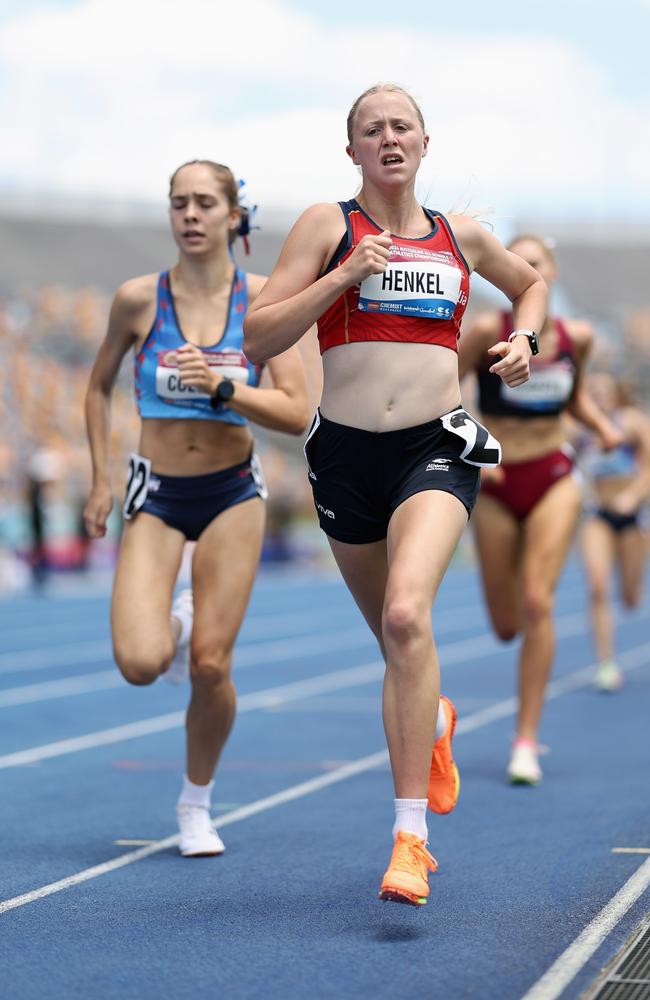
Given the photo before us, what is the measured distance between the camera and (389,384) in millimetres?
4637

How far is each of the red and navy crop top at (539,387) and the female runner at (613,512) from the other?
14.1ft

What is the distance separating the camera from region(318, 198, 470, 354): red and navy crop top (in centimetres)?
→ 457

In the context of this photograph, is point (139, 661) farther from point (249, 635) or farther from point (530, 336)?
point (249, 635)

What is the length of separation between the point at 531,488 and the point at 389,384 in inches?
119

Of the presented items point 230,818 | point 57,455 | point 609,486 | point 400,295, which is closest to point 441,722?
point 400,295

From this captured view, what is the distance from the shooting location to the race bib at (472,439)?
463 centimetres

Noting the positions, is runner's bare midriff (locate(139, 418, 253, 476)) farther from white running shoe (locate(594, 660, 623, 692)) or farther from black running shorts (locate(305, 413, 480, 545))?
white running shoe (locate(594, 660, 623, 692))

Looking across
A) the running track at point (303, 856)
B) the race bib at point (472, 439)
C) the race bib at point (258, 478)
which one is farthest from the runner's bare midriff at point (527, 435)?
the race bib at point (472, 439)

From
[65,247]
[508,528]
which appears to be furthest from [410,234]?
[65,247]

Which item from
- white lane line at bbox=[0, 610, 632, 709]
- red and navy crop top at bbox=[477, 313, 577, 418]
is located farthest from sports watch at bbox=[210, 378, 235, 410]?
white lane line at bbox=[0, 610, 632, 709]

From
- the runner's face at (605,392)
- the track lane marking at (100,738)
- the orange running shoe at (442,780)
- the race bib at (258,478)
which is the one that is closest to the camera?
the orange running shoe at (442,780)

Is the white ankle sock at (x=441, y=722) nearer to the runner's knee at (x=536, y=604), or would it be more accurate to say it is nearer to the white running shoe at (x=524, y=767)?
the white running shoe at (x=524, y=767)

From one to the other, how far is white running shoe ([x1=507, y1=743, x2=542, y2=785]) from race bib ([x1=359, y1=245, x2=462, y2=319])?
117 inches

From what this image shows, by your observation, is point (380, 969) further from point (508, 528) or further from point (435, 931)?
point (508, 528)
